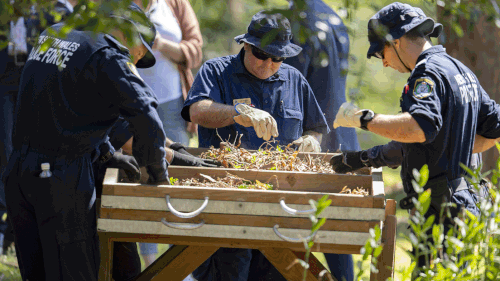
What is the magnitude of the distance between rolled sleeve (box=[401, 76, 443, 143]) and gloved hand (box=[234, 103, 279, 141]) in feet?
2.87

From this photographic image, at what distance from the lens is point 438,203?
2.63m

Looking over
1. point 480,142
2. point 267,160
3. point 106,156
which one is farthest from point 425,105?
point 106,156

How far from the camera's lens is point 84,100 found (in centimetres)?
255

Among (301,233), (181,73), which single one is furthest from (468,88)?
(181,73)

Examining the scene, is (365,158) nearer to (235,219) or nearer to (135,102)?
(235,219)

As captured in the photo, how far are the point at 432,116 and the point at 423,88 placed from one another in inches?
6.4

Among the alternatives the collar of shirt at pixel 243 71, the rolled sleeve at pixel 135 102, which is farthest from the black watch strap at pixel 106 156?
the collar of shirt at pixel 243 71

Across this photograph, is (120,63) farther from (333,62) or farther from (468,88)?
(333,62)

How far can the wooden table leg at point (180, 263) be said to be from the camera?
2.51 m

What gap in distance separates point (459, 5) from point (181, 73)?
11.1 feet

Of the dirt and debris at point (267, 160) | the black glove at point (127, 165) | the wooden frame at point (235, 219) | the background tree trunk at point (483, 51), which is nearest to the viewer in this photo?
the wooden frame at point (235, 219)

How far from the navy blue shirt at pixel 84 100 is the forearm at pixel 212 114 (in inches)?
33.2

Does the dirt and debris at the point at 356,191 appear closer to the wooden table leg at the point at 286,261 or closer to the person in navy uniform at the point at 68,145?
the wooden table leg at the point at 286,261

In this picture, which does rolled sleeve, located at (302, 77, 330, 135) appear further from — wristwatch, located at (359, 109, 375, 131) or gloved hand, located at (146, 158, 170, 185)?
gloved hand, located at (146, 158, 170, 185)
